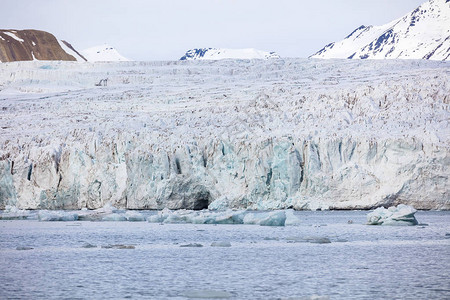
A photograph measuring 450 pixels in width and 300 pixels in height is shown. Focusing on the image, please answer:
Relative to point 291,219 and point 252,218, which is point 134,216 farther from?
point 291,219

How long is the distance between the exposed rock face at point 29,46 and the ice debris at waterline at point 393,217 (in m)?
81.7

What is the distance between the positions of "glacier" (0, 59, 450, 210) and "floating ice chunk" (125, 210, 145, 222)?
3794 millimetres

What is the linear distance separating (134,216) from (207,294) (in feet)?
59.5

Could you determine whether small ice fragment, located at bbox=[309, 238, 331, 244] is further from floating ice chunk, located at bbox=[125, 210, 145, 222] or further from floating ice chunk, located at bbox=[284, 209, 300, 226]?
A: floating ice chunk, located at bbox=[125, 210, 145, 222]

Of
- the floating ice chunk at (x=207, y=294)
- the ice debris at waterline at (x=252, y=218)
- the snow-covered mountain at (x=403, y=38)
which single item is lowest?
the ice debris at waterline at (x=252, y=218)

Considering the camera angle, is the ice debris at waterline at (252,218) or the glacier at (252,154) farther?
the glacier at (252,154)

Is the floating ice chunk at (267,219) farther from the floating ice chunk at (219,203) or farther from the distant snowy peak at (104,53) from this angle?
the distant snowy peak at (104,53)

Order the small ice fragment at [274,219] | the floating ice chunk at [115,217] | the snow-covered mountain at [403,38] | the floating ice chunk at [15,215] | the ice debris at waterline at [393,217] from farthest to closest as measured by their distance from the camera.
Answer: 1. the snow-covered mountain at [403,38]
2. the floating ice chunk at [15,215]
3. the floating ice chunk at [115,217]
4. the small ice fragment at [274,219]
5. the ice debris at waterline at [393,217]

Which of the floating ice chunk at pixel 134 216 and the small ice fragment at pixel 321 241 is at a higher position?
the small ice fragment at pixel 321 241

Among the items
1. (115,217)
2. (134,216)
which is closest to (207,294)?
(115,217)

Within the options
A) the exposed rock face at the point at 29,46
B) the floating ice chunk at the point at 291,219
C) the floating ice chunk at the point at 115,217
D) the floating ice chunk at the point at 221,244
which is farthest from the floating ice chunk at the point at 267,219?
the exposed rock face at the point at 29,46

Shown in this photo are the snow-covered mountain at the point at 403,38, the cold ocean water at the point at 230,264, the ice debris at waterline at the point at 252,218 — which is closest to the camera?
the cold ocean water at the point at 230,264

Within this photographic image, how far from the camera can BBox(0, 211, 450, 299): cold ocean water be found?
10.5 meters

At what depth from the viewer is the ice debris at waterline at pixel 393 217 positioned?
22953 millimetres
